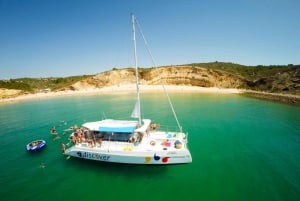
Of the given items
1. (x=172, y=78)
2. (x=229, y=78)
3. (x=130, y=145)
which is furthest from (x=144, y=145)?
(x=229, y=78)

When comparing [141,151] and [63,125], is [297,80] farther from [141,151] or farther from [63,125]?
[63,125]

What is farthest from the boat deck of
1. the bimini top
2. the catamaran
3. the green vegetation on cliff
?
the green vegetation on cliff

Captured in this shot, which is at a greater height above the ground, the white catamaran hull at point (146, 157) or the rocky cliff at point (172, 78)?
the rocky cliff at point (172, 78)

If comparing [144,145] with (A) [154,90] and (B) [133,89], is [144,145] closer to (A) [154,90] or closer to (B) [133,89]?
(A) [154,90]

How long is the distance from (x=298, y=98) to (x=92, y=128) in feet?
149

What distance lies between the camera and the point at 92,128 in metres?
14.9

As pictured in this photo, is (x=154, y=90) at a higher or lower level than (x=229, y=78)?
lower

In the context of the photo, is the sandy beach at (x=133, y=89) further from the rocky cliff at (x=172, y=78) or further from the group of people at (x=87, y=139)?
the group of people at (x=87, y=139)

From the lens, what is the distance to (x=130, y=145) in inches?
539

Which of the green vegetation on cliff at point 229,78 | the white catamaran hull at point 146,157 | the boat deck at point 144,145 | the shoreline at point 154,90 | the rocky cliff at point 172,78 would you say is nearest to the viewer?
the white catamaran hull at point 146,157

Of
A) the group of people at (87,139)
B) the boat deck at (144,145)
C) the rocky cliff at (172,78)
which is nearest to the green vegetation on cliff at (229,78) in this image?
the rocky cliff at (172,78)

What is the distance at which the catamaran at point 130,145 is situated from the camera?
41.5 ft

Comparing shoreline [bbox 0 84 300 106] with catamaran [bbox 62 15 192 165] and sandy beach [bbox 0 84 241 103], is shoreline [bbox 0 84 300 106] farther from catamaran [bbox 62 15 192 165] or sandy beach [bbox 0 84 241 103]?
catamaran [bbox 62 15 192 165]

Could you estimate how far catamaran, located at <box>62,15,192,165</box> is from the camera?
12664 millimetres
